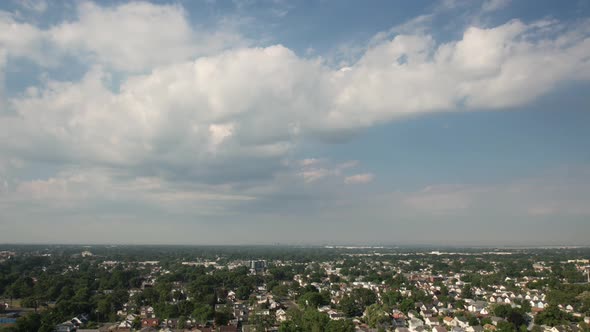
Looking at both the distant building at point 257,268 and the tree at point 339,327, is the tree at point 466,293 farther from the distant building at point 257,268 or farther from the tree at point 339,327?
the distant building at point 257,268

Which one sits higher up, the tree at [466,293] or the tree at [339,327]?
the tree at [339,327]

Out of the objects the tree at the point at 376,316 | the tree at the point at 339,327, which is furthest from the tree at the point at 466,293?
the tree at the point at 339,327

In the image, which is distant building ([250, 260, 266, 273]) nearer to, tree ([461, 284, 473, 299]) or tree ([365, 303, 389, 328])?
tree ([461, 284, 473, 299])

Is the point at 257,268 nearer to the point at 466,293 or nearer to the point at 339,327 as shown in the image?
the point at 466,293

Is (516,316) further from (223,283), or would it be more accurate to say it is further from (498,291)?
(223,283)

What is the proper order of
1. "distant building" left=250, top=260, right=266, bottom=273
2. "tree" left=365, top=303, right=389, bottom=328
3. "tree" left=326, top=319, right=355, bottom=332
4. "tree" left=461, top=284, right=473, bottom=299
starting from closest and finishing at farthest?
"tree" left=326, top=319, right=355, bottom=332, "tree" left=365, top=303, right=389, bottom=328, "tree" left=461, top=284, right=473, bottom=299, "distant building" left=250, top=260, right=266, bottom=273

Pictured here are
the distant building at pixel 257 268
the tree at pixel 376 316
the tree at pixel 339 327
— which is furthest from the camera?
the distant building at pixel 257 268

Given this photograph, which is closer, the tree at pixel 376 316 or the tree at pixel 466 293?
the tree at pixel 376 316

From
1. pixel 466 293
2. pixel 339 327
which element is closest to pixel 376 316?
pixel 339 327

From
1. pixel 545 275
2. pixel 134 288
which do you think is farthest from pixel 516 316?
pixel 134 288

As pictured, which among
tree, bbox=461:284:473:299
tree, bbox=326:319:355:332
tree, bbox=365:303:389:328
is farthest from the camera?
tree, bbox=461:284:473:299

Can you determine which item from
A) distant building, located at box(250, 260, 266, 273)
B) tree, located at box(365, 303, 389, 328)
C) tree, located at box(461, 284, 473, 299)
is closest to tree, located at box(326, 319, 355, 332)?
tree, located at box(365, 303, 389, 328)
